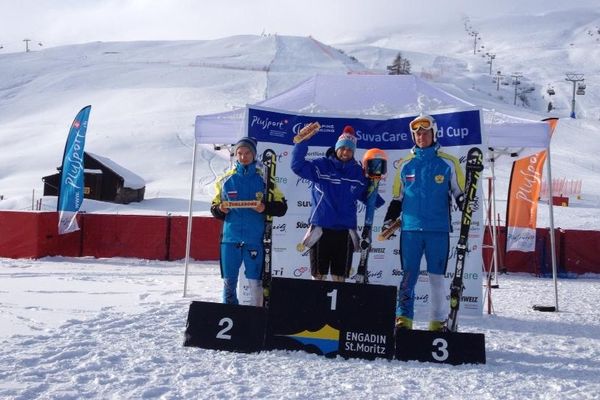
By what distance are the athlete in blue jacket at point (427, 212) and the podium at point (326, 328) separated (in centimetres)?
64

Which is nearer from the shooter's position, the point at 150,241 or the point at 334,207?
the point at 334,207

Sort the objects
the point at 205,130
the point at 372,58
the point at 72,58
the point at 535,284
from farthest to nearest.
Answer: the point at 372,58 < the point at 72,58 < the point at 535,284 < the point at 205,130

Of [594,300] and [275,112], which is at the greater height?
[275,112]

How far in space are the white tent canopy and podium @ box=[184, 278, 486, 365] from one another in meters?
3.33

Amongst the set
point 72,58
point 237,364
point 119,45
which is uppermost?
point 119,45

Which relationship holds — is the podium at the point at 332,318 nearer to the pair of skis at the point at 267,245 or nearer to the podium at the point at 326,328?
the podium at the point at 326,328

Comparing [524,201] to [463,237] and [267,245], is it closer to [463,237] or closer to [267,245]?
[463,237]

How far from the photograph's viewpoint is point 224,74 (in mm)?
79125

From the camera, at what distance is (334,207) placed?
19.9 feet

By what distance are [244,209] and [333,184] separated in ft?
2.77

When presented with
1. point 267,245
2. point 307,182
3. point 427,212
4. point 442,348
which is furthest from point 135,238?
point 442,348

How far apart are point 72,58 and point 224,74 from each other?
32.0 metres

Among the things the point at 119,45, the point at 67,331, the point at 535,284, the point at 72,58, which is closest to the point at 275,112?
the point at 67,331

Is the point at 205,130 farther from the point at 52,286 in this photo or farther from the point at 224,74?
the point at 224,74
